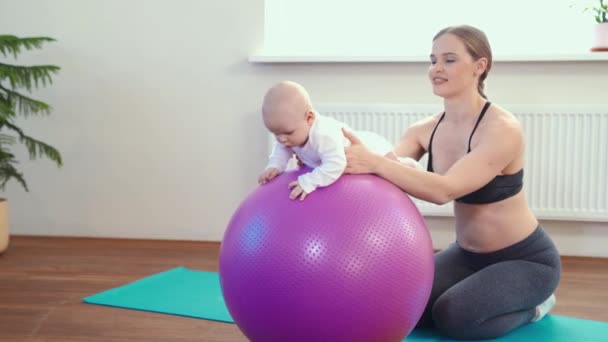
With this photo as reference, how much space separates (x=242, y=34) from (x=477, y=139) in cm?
181

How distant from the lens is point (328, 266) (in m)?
1.73

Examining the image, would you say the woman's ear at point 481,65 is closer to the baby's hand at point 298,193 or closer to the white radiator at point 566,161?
the baby's hand at point 298,193

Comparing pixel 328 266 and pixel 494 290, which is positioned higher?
pixel 328 266

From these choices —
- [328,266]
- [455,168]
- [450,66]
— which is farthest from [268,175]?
[450,66]

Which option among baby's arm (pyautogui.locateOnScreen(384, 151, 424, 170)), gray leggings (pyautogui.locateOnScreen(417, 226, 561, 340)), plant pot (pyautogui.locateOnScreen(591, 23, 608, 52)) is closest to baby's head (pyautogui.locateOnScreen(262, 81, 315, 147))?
baby's arm (pyautogui.locateOnScreen(384, 151, 424, 170))

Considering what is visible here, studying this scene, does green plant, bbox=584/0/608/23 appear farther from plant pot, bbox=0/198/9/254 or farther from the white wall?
plant pot, bbox=0/198/9/254

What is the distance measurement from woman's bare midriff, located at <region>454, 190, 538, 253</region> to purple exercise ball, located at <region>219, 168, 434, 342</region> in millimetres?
493

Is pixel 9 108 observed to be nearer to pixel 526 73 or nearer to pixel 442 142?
pixel 442 142

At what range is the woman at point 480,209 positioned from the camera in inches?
86.4

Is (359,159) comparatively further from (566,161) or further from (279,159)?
(566,161)

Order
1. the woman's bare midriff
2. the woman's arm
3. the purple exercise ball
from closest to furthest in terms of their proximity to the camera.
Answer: the purple exercise ball
the woman's arm
the woman's bare midriff

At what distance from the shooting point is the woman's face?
2.23m

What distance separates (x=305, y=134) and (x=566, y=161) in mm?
1941

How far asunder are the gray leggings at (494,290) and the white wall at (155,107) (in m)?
1.32
